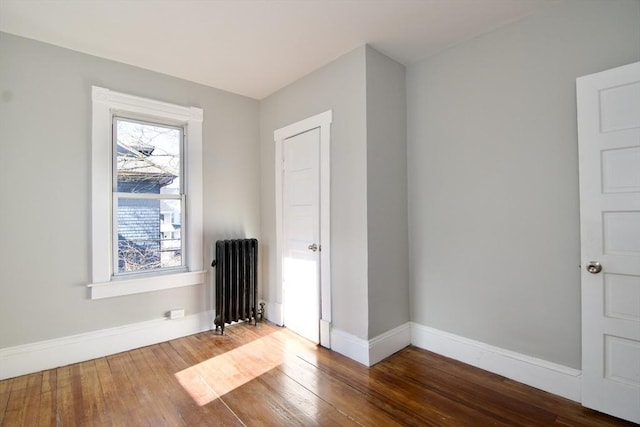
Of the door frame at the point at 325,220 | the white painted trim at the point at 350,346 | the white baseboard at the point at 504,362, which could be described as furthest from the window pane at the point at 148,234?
the white baseboard at the point at 504,362

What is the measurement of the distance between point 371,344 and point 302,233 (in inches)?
51.0

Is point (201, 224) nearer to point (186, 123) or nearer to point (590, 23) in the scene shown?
point (186, 123)

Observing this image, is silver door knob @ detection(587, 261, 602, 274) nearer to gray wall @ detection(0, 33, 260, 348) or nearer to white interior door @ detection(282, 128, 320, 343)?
white interior door @ detection(282, 128, 320, 343)

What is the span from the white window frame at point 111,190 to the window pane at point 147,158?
0.10 meters

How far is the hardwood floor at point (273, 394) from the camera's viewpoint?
6.32 feet

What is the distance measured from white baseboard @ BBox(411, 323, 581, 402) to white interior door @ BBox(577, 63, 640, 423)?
0.13 m

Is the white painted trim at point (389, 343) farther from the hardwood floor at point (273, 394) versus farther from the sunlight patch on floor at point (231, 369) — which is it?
the sunlight patch on floor at point (231, 369)

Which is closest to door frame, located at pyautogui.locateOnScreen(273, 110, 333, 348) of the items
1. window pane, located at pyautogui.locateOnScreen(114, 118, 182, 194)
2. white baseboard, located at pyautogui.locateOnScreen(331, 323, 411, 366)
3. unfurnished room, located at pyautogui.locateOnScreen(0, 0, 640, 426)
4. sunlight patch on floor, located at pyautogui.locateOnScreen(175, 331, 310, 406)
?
unfurnished room, located at pyautogui.locateOnScreen(0, 0, 640, 426)

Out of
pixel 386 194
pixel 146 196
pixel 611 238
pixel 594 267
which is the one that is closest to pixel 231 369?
pixel 146 196

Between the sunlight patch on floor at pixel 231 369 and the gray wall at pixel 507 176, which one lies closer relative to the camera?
the gray wall at pixel 507 176

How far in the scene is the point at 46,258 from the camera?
8.51ft

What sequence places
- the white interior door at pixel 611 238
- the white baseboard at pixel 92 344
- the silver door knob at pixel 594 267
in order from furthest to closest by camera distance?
the white baseboard at pixel 92 344 → the silver door knob at pixel 594 267 → the white interior door at pixel 611 238

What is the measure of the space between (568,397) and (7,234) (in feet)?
14.4

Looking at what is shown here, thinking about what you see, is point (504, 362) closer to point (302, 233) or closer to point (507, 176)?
point (507, 176)
